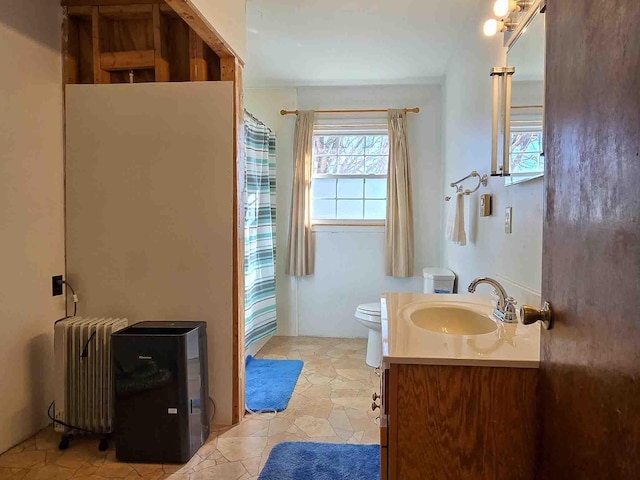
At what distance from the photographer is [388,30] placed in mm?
2850

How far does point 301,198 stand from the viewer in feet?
12.6

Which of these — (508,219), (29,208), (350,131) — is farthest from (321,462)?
(350,131)

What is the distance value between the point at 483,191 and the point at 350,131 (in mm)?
1930

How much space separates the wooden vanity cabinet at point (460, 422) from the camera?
1.10m

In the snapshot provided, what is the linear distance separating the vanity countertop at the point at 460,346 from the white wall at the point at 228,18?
1.55m

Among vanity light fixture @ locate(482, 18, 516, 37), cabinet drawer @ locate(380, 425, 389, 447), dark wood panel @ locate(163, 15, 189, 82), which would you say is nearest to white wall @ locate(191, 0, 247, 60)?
dark wood panel @ locate(163, 15, 189, 82)

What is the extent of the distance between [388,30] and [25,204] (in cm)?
247

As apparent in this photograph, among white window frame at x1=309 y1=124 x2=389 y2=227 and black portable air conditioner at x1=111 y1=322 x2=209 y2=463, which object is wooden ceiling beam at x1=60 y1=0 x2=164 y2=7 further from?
white window frame at x1=309 y1=124 x2=389 y2=227

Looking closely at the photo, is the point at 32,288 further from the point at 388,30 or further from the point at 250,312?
the point at 388,30

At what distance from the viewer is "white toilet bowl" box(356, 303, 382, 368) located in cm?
306

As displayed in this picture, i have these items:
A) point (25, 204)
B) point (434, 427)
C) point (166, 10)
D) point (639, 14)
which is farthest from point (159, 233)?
point (639, 14)

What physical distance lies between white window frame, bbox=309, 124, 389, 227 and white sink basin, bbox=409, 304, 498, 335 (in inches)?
87.0

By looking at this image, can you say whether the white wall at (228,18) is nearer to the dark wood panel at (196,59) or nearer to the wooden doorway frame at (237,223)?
the wooden doorway frame at (237,223)

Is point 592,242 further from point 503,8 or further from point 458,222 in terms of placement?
point 458,222
